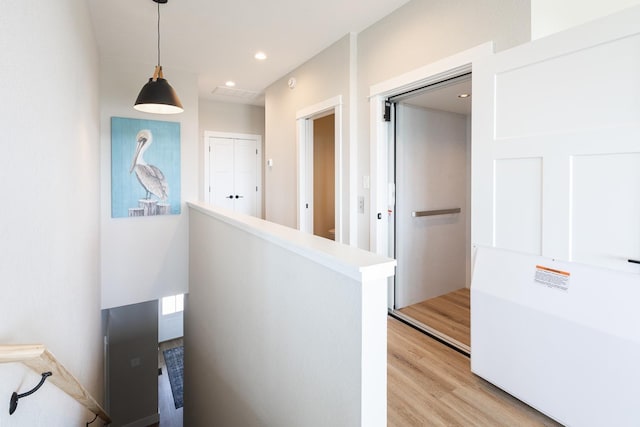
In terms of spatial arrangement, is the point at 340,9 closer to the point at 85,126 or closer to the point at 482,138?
the point at 482,138

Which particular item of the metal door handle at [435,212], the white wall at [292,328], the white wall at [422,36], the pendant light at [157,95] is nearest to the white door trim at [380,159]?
the white wall at [422,36]

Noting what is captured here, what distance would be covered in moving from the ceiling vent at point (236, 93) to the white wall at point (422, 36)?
8.03 feet

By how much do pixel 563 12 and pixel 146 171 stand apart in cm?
408

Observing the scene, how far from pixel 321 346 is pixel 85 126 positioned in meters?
2.50

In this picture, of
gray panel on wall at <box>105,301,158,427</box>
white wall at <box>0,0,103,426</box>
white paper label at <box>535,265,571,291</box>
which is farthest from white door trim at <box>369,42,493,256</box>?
Result: gray panel on wall at <box>105,301,158,427</box>

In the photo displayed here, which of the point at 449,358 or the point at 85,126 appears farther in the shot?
the point at 85,126

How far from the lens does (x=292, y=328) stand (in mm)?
1508

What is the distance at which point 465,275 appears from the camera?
13.0ft

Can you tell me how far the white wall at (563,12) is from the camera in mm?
1808

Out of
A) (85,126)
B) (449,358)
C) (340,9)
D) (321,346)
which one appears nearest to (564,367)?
(449,358)

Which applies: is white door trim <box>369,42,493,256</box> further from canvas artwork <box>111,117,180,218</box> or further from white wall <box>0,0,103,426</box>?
canvas artwork <box>111,117,180,218</box>

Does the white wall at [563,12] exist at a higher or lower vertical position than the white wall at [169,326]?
higher

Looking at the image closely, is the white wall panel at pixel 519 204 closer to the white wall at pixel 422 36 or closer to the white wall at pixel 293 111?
the white wall at pixel 422 36

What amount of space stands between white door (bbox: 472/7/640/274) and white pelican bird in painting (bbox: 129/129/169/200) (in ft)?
11.5
